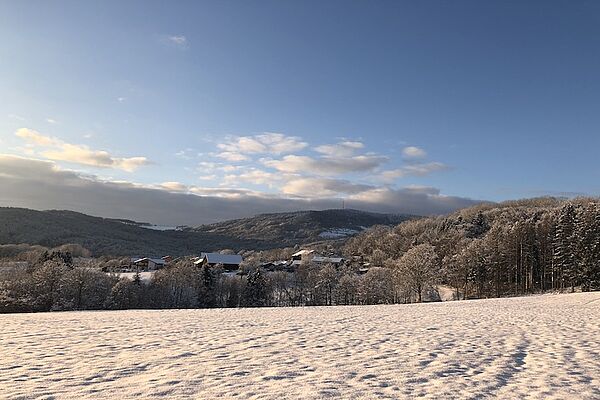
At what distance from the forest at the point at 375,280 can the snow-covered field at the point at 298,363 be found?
46619 millimetres

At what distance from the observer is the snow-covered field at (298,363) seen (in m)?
7.88

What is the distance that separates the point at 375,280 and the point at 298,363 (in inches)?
2560

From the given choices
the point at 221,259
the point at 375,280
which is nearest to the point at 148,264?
the point at 221,259

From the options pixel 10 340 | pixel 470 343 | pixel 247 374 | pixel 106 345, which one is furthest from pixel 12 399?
pixel 470 343

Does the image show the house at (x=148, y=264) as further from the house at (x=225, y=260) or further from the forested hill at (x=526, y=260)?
the forested hill at (x=526, y=260)

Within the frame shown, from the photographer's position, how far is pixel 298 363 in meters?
10.1

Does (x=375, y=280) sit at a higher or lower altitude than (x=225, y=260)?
higher

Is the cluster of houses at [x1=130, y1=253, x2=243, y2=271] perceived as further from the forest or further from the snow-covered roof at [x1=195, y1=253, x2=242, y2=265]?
the forest

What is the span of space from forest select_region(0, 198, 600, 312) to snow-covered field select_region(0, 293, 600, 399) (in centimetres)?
4662

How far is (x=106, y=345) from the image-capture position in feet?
42.1

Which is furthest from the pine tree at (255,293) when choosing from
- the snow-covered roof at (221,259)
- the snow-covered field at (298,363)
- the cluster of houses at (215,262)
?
the snow-covered field at (298,363)

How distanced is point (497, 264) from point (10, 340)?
68.7 meters

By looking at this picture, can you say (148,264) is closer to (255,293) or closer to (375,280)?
(255,293)

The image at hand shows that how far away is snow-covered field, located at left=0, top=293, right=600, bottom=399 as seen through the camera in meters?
7.88
